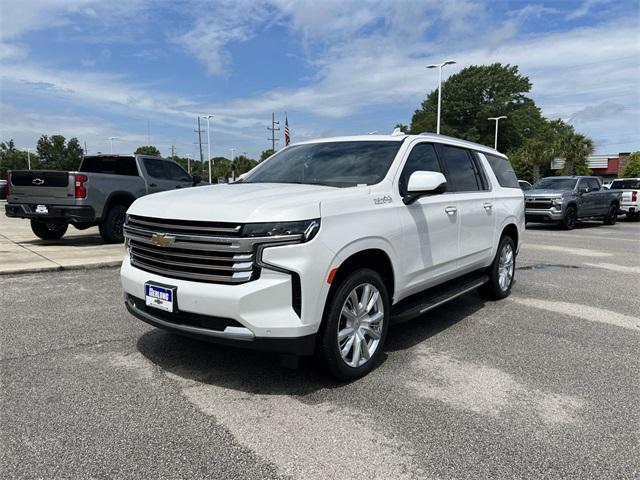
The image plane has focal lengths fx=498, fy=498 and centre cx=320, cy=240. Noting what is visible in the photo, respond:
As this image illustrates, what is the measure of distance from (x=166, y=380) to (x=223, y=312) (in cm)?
92

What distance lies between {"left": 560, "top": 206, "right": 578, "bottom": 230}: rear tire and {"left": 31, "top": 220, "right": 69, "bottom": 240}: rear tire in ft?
49.6

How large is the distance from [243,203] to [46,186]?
8.45 meters

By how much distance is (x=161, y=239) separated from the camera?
11.4 feet

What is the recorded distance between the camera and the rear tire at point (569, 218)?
1685 centimetres

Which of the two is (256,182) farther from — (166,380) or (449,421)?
(449,421)

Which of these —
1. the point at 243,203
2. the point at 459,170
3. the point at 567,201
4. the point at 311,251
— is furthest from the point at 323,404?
the point at 567,201

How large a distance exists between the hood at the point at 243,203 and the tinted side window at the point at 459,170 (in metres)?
1.60

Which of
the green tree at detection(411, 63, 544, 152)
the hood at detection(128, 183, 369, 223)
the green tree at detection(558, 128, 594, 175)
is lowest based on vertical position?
the hood at detection(128, 183, 369, 223)

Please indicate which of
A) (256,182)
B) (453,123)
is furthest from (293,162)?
(453,123)

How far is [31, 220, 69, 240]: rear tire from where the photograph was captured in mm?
11305

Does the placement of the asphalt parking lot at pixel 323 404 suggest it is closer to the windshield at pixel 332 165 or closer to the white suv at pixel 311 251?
the white suv at pixel 311 251

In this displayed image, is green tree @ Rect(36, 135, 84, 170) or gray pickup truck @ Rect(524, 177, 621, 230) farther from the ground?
green tree @ Rect(36, 135, 84, 170)

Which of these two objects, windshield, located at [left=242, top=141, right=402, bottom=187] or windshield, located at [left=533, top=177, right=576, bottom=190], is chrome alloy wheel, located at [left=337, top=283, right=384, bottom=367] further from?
windshield, located at [left=533, top=177, right=576, bottom=190]

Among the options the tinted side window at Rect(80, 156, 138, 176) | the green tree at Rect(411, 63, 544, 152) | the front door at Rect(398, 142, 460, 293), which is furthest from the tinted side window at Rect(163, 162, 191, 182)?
the green tree at Rect(411, 63, 544, 152)
